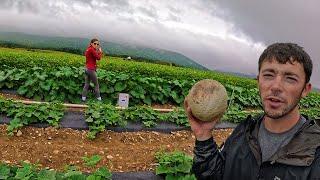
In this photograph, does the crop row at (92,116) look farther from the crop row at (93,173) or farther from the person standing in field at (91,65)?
the person standing in field at (91,65)

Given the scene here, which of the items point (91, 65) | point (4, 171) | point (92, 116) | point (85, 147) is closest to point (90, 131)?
point (92, 116)

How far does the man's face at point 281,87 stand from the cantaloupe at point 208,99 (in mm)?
368

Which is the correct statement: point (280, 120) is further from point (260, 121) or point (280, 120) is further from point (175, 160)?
point (175, 160)

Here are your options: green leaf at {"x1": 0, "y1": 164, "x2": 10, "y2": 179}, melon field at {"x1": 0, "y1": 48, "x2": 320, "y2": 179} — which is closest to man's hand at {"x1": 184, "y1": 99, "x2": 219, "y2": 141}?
melon field at {"x1": 0, "y1": 48, "x2": 320, "y2": 179}

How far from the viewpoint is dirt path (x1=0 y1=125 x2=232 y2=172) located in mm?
7027

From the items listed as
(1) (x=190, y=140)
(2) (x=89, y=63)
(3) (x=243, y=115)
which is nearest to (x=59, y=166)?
(1) (x=190, y=140)

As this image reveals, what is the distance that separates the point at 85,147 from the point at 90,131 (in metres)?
0.77

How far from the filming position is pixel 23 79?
41.2 feet

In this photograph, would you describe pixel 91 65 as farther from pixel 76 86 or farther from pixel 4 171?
pixel 4 171

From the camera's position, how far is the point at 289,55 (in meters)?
2.70

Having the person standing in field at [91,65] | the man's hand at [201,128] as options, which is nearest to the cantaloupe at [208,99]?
the man's hand at [201,128]

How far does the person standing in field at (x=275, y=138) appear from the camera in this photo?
2.59m

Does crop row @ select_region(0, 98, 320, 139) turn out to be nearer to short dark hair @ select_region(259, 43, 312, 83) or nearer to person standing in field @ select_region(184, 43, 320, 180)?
person standing in field @ select_region(184, 43, 320, 180)

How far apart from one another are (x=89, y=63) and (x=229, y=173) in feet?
32.4
